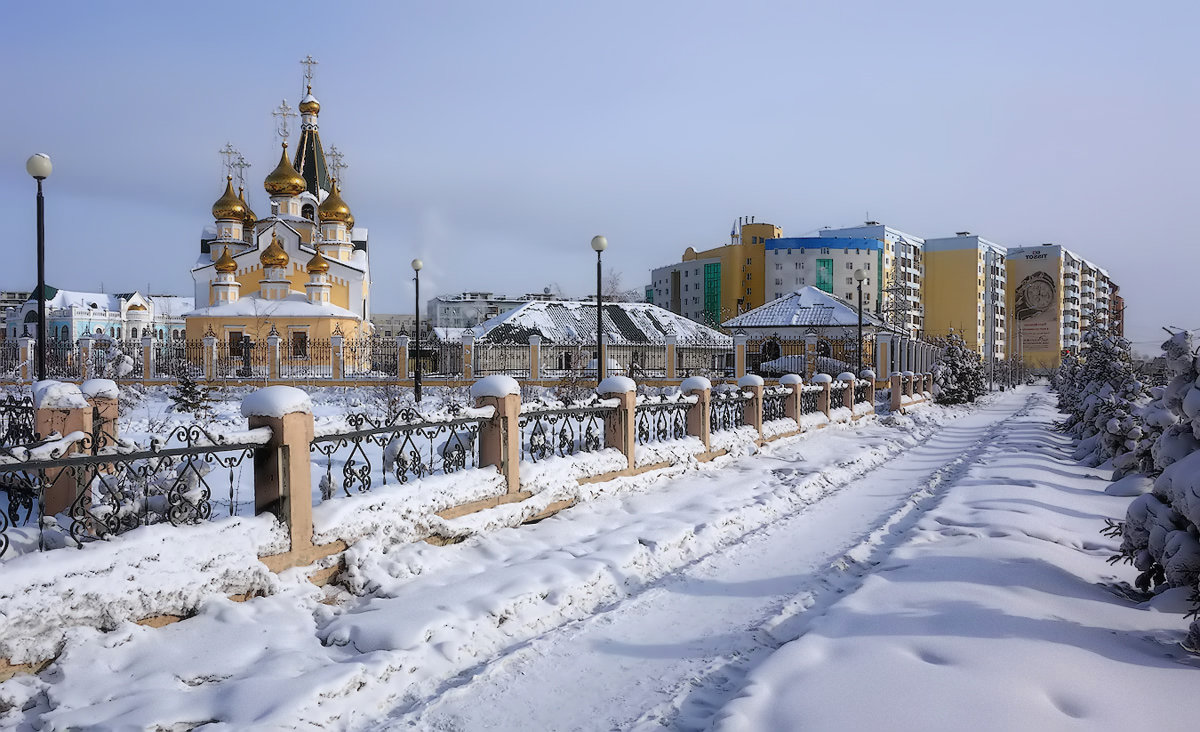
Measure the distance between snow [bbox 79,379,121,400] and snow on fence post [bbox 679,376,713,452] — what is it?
716cm

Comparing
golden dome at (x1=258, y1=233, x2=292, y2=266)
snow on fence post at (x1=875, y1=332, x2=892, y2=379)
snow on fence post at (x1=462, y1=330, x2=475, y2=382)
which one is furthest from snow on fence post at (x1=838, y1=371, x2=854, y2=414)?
golden dome at (x1=258, y1=233, x2=292, y2=266)

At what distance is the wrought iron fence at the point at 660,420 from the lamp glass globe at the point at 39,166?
313 inches

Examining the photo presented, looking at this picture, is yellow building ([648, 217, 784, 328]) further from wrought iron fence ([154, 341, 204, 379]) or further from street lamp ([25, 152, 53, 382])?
street lamp ([25, 152, 53, 382])

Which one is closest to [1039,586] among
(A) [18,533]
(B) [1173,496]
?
(B) [1173,496]

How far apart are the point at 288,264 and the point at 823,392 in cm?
2860

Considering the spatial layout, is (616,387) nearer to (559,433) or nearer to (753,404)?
(559,433)

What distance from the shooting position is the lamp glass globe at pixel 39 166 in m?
9.52

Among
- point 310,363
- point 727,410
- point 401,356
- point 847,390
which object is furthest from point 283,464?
point 310,363

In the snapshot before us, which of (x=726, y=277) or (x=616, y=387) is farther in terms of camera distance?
(x=726, y=277)

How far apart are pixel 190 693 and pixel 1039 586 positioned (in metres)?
5.45

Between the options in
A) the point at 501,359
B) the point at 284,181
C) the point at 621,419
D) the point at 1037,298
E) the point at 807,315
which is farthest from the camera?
the point at 1037,298

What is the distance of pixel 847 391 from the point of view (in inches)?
756

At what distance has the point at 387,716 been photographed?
4.02 meters

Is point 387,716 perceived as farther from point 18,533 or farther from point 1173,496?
point 1173,496
